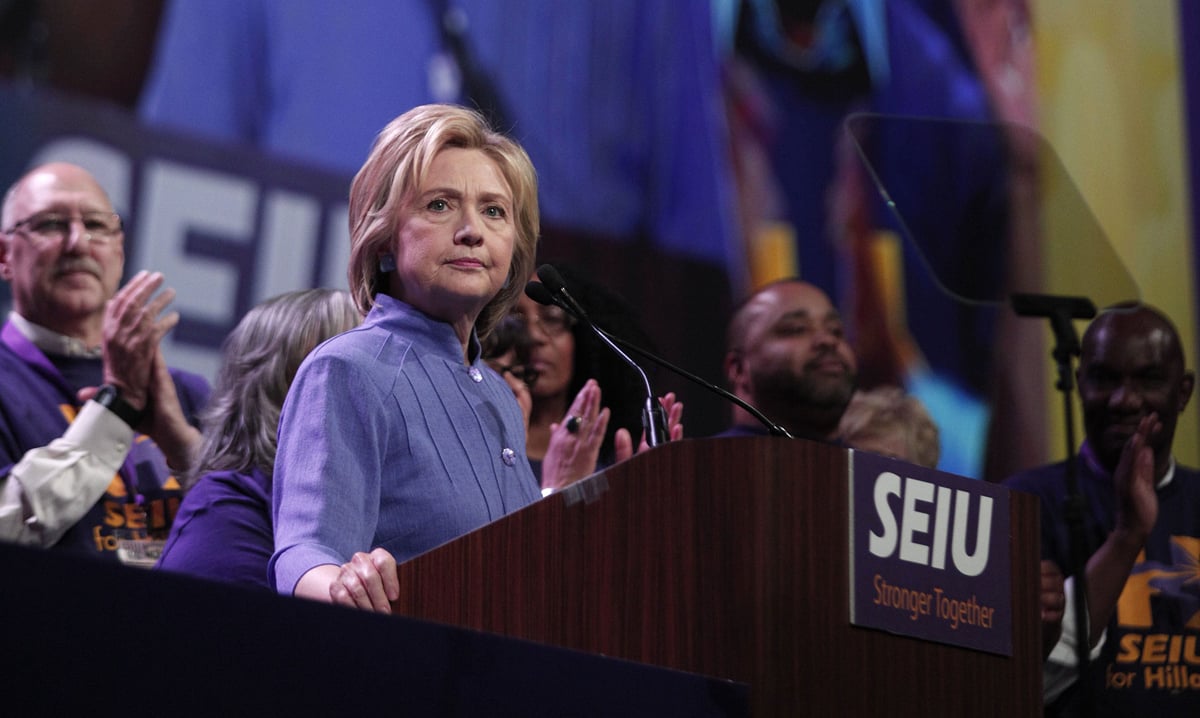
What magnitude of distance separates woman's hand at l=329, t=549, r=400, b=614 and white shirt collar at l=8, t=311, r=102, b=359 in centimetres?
175

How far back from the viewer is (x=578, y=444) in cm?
272

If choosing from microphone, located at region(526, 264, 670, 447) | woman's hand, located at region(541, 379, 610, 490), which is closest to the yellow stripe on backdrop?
woman's hand, located at region(541, 379, 610, 490)

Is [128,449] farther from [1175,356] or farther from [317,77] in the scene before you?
[1175,356]

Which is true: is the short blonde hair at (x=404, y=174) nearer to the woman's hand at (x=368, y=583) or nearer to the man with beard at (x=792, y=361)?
the woman's hand at (x=368, y=583)

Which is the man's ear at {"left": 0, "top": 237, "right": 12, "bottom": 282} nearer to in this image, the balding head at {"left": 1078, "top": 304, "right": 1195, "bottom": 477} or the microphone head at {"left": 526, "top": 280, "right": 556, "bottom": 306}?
the microphone head at {"left": 526, "top": 280, "right": 556, "bottom": 306}

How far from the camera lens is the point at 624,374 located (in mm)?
3266

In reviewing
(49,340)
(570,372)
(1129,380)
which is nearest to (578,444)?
(570,372)

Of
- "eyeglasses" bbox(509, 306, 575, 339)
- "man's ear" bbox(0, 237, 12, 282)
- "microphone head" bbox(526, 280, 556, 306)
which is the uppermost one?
"man's ear" bbox(0, 237, 12, 282)

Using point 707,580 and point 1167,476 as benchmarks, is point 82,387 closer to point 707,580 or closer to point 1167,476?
point 707,580

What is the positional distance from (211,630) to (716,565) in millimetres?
535

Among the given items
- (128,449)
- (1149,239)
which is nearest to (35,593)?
(128,449)

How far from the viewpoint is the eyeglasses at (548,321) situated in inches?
126

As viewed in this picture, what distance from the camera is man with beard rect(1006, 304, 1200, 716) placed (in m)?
3.06

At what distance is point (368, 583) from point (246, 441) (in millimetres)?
1116
